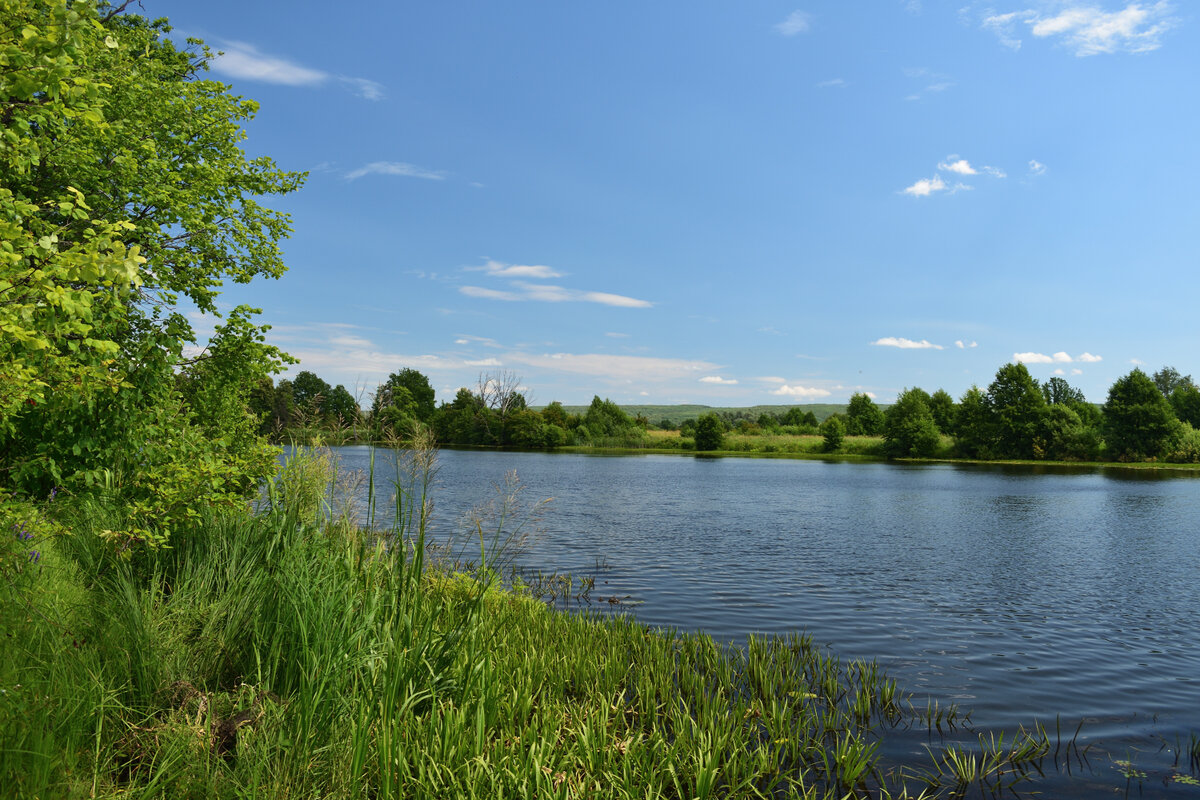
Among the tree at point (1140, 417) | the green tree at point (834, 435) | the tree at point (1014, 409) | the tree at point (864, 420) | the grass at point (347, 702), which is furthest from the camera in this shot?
the tree at point (864, 420)

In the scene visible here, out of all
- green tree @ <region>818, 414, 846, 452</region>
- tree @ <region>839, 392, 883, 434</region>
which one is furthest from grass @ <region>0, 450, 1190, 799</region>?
tree @ <region>839, 392, 883, 434</region>

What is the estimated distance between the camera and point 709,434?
83750 mm

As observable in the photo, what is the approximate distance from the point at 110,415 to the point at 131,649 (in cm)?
448

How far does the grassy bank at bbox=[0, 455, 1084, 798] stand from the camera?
3.79 meters

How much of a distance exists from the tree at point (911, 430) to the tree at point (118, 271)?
7165cm

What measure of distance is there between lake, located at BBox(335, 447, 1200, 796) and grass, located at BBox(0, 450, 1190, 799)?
3.86 ft

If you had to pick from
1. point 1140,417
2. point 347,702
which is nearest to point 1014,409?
point 1140,417

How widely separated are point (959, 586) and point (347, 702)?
45.6ft

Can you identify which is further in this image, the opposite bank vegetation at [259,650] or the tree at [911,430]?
the tree at [911,430]

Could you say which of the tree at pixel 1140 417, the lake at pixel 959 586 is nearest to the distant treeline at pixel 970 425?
the tree at pixel 1140 417

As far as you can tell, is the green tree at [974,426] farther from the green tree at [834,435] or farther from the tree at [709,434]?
the tree at [709,434]

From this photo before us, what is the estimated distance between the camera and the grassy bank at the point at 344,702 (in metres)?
3.79

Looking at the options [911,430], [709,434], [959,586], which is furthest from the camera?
[709,434]

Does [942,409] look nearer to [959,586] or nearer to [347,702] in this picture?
[959,586]
